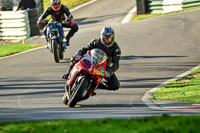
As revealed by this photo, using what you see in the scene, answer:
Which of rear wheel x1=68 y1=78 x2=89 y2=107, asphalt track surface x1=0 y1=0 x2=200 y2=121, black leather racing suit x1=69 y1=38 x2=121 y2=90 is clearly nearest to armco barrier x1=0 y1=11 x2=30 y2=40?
asphalt track surface x1=0 y1=0 x2=200 y2=121

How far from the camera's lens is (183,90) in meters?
12.0

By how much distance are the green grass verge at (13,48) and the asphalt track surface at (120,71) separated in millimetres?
906

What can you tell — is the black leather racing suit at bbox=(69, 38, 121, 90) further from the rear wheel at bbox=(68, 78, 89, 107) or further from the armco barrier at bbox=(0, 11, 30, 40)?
the armco barrier at bbox=(0, 11, 30, 40)

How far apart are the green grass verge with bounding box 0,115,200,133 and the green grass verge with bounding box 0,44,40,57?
11862 mm

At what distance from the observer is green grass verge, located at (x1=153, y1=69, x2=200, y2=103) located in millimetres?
11180

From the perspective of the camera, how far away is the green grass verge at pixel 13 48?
19.1 metres

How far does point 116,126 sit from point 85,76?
300cm

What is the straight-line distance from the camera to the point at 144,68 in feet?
49.5

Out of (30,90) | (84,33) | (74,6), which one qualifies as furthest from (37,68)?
(74,6)

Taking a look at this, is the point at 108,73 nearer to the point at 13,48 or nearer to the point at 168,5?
the point at 13,48

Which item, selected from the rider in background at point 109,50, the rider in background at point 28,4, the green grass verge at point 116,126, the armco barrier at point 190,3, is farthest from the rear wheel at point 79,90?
the armco barrier at point 190,3

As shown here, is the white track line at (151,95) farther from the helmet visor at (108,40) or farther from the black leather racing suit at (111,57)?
the helmet visor at (108,40)

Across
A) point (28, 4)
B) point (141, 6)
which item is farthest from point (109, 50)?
point (141, 6)

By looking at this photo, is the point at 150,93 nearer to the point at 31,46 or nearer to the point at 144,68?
the point at 144,68
